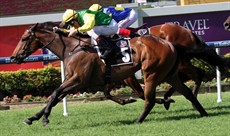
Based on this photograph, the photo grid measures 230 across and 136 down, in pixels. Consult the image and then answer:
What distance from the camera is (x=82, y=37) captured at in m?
10.1

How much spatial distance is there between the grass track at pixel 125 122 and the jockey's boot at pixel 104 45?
1.10 m

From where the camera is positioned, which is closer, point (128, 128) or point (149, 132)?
point (149, 132)

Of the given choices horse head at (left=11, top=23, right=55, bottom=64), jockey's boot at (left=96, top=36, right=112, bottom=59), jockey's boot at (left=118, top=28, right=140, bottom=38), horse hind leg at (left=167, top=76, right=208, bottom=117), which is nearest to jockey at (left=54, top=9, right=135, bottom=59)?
jockey's boot at (left=96, top=36, right=112, bottom=59)

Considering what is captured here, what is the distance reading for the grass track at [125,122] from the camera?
8422mm

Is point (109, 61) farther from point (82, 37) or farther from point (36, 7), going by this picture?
point (36, 7)

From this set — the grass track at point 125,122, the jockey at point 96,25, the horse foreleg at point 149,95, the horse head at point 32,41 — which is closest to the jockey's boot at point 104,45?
the jockey at point 96,25

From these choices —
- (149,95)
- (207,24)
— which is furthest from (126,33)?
(207,24)

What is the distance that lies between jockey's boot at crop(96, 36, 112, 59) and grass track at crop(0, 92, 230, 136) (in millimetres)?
1098

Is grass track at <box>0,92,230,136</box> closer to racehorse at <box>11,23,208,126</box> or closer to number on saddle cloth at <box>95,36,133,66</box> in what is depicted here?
racehorse at <box>11,23,208,126</box>

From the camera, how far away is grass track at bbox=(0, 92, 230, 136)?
27.6 feet

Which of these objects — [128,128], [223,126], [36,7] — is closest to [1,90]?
[128,128]

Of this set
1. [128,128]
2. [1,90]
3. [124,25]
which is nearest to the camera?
[128,128]

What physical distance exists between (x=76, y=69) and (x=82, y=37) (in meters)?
0.71

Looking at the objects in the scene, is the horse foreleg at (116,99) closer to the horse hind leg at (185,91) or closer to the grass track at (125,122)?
the grass track at (125,122)
